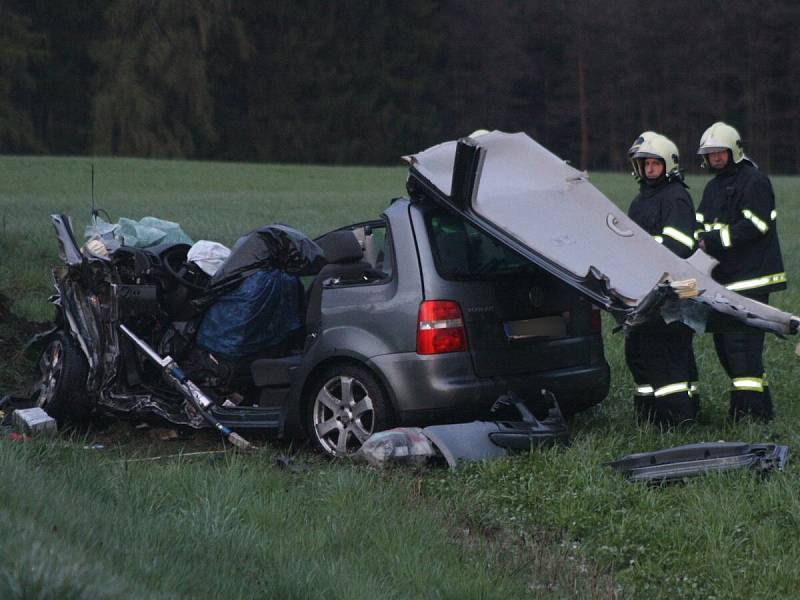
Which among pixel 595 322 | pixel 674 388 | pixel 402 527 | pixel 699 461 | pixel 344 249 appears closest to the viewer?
pixel 402 527

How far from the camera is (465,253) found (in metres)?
6.99

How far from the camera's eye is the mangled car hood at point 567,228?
629cm

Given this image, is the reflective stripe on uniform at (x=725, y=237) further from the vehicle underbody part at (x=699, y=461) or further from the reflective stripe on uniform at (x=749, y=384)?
the vehicle underbody part at (x=699, y=461)

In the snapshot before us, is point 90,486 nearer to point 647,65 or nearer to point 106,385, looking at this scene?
point 106,385

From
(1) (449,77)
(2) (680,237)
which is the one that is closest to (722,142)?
(2) (680,237)

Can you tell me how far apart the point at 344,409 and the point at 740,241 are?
2923 millimetres

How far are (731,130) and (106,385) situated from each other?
14.1 ft

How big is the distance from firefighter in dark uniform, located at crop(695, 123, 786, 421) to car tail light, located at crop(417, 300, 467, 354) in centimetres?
219

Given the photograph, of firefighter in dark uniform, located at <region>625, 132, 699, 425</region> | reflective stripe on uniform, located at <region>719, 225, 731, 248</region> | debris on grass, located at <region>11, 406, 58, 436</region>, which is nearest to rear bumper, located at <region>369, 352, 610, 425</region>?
firefighter in dark uniform, located at <region>625, 132, 699, 425</region>

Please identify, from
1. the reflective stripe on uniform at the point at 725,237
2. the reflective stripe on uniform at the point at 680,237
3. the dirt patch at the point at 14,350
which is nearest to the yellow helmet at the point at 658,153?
the reflective stripe on uniform at the point at 680,237

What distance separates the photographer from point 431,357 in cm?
666

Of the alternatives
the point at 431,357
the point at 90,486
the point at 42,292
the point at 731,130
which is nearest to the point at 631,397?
the point at 731,130

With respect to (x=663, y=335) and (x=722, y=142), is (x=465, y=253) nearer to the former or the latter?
(x=663, y=335)

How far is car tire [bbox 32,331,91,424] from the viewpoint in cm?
781
